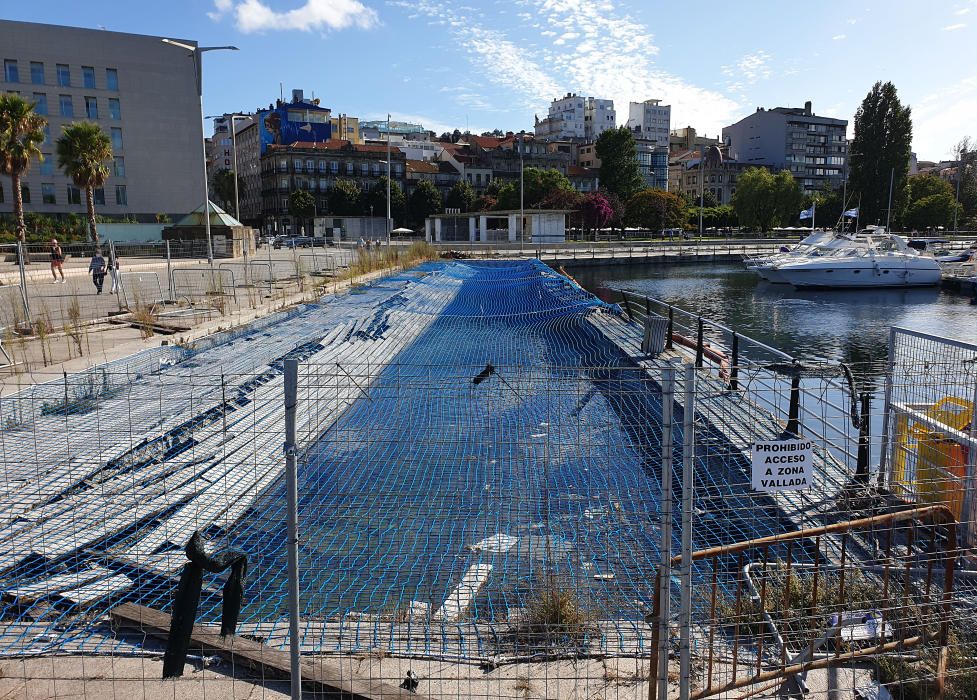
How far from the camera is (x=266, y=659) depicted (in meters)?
3.75

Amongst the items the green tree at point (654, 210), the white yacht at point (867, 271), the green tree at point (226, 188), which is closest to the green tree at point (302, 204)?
the green tree at point (226, 188)

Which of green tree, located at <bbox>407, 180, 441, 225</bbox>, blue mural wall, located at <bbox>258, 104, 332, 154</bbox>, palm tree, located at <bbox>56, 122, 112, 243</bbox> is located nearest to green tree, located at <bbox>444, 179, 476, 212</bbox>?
green tree, located at <bbox>407, 180, 441, 225</bbox>

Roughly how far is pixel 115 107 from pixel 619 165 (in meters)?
58.1

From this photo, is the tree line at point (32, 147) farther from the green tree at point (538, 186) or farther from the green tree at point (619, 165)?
the green tree at point (619, 165)

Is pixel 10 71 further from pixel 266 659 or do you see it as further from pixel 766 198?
pixel 766 198

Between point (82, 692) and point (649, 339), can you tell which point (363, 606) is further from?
point (649, 339)

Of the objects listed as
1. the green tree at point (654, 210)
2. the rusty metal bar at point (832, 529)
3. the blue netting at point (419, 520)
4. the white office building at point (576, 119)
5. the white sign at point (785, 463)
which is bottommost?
the blue netting at point (419, 520)

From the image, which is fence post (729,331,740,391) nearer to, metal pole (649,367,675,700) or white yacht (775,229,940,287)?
metal pole (649,367,675,700)

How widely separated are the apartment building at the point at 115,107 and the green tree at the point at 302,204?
934 inches

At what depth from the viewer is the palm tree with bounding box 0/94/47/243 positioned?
37.7 meters

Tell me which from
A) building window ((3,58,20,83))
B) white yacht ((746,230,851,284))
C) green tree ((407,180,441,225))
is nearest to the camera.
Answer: white yacht ((746,230,851,284))

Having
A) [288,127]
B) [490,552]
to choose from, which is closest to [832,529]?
[490,552]

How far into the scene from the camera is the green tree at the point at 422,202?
8888 centimetres

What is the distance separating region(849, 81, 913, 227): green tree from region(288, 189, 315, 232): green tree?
5943cm
